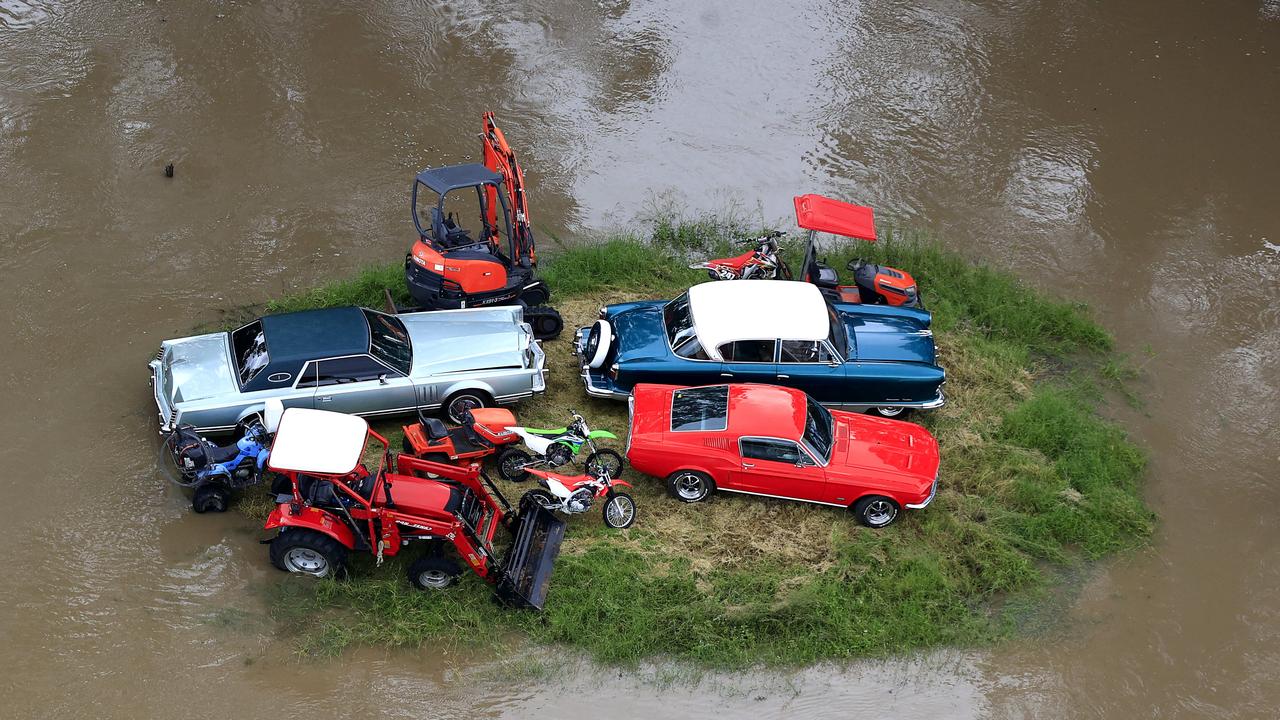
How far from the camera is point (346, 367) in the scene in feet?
37.6

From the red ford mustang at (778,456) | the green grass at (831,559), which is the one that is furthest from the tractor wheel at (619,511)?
the red ford mustang at (778,456)

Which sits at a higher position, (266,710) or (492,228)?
(492,228)

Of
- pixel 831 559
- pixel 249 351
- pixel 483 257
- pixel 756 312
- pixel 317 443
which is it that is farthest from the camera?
pixel 483 257

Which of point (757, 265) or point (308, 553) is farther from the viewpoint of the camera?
point (757, 265)

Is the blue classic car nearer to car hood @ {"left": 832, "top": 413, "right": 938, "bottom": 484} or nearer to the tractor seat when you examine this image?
car hood @ {"left": 832, "top": 413, "right": 938, "bottom": 484}

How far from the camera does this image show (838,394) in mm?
12297

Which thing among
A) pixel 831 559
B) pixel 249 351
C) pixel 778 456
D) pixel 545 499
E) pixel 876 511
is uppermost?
pixel 249 351

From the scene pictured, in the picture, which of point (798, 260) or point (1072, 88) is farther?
point (1072, 88)

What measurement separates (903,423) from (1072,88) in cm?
1173

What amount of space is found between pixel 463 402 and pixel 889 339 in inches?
219

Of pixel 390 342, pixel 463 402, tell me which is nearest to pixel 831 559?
pixel 463 402

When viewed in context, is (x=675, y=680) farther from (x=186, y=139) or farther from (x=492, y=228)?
(x=186, y=139)

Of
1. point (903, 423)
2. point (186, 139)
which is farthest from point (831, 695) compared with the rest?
point (186, 139)

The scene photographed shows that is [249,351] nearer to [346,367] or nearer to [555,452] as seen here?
[346,367]
